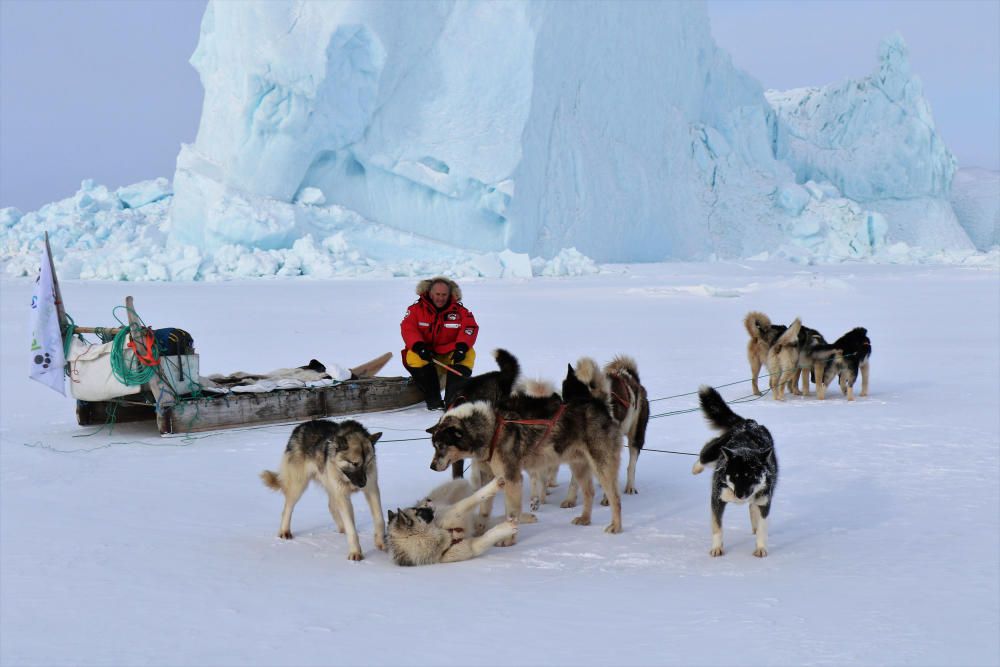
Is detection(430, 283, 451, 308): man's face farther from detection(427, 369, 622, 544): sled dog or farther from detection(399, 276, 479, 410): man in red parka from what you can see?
detection(427, 369, 622, 544): sled dog

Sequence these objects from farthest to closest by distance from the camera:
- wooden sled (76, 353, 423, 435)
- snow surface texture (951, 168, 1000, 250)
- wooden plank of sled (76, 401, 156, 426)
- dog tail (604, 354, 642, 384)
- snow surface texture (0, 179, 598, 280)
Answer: snow surface texture (951, 168, 1000, 250)
snow surface texture (0, 179, 598, 280)
wooden plank of sled (76, 401, 156, 426)
wooden sled (76, 353, 423, 435)
dog tail (604, 354, 642, 384)

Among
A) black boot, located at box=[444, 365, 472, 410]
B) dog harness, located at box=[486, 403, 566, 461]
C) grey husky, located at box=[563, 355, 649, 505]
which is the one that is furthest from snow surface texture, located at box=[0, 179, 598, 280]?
dog harness, located at box=[486, 403, 566, 461]

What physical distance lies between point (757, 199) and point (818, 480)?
23131 mm

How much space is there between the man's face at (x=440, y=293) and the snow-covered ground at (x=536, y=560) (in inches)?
29.7

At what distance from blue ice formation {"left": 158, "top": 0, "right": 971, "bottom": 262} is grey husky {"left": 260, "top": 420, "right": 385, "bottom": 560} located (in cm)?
1702

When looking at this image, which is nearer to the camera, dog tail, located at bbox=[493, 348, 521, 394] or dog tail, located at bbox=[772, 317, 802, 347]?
dog tail, located at bbox=[493, 348, 521, 394]

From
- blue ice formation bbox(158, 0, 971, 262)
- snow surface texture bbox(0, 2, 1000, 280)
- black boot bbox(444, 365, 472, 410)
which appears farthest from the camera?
blue ice formation bbox(158, 0, 971, 262)

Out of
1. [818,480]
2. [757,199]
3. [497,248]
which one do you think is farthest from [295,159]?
[818,480]

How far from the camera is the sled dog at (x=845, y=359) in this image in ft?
21.3

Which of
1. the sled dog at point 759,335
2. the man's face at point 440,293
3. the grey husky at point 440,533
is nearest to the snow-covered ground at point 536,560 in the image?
the grey husky at point 440,533

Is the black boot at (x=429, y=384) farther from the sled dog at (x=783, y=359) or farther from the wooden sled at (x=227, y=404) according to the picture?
the sled dog at (x=783, y=359)

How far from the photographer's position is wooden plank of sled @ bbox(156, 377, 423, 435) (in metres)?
5.41

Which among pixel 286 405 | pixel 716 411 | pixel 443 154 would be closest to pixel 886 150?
pixel 443 154

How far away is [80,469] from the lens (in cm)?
457
